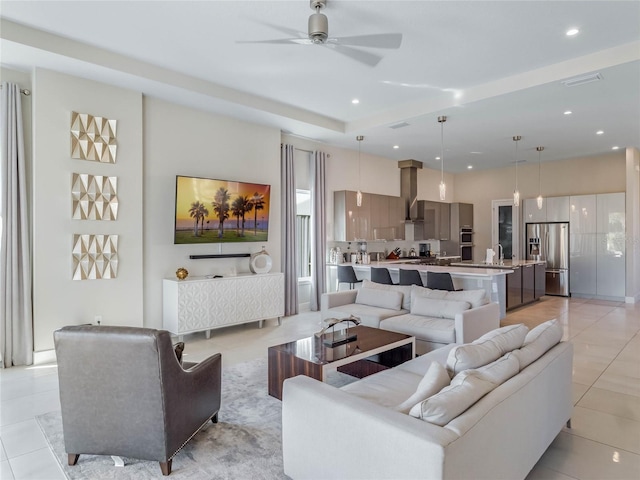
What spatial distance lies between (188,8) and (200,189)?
2487 mm

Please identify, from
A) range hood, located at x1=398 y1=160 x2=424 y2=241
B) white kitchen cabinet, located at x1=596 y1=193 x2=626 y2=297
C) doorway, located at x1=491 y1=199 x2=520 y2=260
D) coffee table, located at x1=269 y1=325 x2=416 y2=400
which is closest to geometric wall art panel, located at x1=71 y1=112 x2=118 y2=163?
coffee table, located at x1=269 y1=325 x2=416 y2=400

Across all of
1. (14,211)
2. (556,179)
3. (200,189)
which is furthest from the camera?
(556,179)

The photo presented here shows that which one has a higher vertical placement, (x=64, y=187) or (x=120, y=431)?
(x=64, y=187)

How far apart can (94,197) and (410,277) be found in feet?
14.7

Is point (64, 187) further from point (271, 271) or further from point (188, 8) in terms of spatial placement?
Answer: point (271, 271)

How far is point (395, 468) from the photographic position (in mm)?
1595

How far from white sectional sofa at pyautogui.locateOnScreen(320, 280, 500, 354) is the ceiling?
2642 mm

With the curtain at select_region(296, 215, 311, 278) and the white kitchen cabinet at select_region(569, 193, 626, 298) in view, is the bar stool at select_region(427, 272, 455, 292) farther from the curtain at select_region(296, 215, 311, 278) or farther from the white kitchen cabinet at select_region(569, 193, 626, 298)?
the white kitchen cabinet at select_region(569, 193, 626, 298)

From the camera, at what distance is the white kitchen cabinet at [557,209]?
8.89 meters

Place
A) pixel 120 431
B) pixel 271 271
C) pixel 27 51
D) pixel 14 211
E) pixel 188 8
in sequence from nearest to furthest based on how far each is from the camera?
pixel 120 431 < pixel 188 8 < pixel 27 51 < pixel 14 211 < pixel 271 271

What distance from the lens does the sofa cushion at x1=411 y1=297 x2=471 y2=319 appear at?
4375 millimetres

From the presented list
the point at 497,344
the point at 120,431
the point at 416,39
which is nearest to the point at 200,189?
the point at 416,39

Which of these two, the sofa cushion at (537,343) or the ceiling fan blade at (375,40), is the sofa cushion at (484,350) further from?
the ceiling fan blade at (375,40)

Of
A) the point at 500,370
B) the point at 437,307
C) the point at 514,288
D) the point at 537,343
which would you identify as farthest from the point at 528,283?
the point at 500,370
